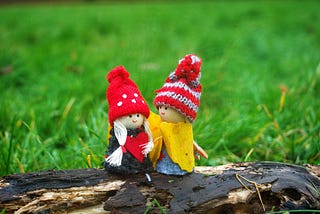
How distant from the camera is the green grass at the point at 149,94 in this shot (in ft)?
7.79

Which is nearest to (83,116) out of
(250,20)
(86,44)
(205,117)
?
(205,117)

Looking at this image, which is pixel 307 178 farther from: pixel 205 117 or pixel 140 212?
pixel 205 117

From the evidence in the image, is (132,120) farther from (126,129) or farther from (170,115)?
(170,115)

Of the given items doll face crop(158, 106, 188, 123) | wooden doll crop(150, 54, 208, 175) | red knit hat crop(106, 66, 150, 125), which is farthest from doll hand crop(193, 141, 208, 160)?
red knit hat crop(106, 66, 150, 125)

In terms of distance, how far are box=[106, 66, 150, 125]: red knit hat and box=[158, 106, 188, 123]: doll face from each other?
7cm

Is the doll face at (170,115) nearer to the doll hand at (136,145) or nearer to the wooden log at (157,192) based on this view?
the doll hand at (136,145)

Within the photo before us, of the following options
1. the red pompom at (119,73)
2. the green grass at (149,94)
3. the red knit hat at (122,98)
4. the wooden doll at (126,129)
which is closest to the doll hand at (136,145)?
the wooden doll at (126,129)

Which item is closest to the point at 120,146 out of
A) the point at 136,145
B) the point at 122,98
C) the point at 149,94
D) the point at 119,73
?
the point at 136,145

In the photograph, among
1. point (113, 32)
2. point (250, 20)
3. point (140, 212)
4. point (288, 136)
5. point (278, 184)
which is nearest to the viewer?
point (140, 212)

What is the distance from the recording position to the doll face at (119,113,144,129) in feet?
5.39

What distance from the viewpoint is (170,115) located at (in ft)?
5.42

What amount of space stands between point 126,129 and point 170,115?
22 cm

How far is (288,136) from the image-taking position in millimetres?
2611

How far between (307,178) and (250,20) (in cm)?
689
